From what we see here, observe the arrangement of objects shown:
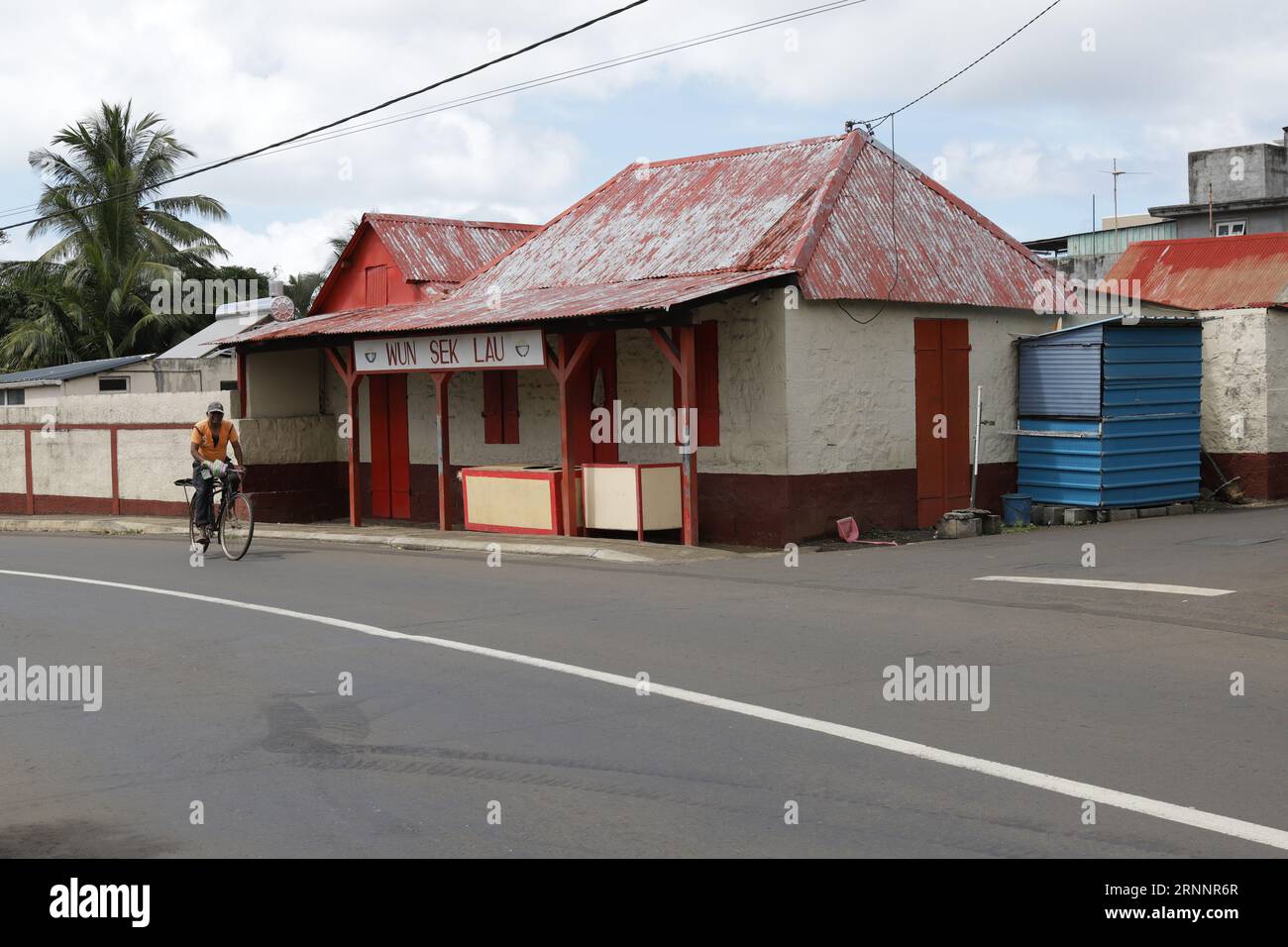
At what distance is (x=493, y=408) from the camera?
23281mm

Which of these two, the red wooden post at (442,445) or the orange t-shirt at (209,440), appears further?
the red wooden post at (442,445)

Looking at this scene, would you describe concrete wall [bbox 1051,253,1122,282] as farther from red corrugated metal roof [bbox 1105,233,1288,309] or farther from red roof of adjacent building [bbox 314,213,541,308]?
red roof of adjacent building [bbox 314,213,541,308]

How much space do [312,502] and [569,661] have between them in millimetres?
17985

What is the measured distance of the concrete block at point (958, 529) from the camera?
61.7 feet

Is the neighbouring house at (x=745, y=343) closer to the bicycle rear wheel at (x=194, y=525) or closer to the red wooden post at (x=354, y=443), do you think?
the red wooden post at (x=354, y=443)

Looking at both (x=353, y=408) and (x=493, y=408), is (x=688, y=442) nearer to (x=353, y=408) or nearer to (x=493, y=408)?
(x=493, y=408)

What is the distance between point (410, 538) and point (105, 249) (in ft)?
98.2

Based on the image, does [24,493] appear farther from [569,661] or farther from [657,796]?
[657,796]

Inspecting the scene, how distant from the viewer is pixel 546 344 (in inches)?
765

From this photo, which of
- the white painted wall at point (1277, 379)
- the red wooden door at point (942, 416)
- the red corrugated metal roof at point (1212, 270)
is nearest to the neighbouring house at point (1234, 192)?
the red corrugated metal roof at point (1212, 270)

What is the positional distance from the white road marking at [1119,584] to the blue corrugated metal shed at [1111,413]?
669 cm

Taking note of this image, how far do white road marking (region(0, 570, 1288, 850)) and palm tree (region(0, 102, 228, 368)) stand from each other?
38083 mm
